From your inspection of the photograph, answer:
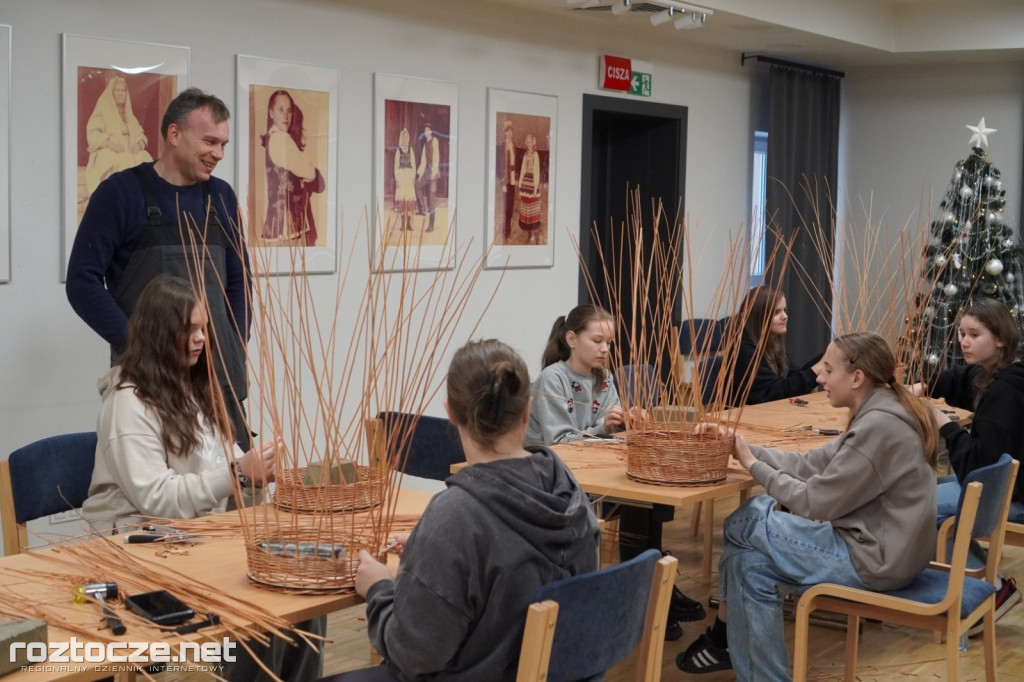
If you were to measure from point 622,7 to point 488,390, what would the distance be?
426cm

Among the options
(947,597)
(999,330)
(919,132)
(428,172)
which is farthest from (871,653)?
(919,132)

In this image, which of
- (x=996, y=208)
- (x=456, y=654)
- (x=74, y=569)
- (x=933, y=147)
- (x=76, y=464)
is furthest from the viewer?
(x=933, y=147)

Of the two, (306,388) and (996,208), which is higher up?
(996,208)

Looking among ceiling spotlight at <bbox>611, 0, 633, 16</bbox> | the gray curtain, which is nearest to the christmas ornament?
the gray curtain

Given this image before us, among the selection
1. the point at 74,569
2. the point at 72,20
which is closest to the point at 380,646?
the point at 74,569

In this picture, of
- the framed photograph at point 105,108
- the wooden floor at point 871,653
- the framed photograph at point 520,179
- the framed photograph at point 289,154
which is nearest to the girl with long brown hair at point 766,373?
the wooden floor at point 871,653

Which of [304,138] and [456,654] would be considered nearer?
[456,654]

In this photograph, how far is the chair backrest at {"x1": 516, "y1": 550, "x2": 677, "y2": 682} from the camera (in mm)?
1764

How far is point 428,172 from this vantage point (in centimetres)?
558

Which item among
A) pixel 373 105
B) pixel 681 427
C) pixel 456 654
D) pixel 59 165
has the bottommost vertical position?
pixel 456 654

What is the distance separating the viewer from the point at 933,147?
827 centimetres

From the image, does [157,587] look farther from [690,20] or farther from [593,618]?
[690,20]

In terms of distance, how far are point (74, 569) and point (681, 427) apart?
5.31ft

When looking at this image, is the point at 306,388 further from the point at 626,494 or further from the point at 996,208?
the point at 996,208
